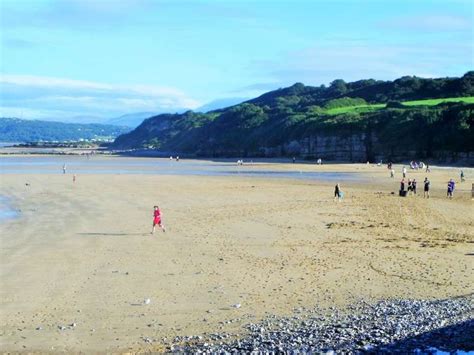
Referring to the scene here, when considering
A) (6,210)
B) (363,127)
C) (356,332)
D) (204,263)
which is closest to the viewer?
(356,332)

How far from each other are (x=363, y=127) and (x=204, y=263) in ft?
219

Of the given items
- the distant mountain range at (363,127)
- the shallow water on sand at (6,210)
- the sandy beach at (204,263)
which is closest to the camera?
the sandy beach at (204,263)

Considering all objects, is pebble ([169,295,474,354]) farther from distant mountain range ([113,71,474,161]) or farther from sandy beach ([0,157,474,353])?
distant mountain range ([113,71,474,161])

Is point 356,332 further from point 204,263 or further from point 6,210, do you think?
point 6,210

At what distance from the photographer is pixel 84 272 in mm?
16516

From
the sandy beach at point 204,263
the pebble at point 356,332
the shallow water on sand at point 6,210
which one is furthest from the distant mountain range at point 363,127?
the pebble at point 356,332

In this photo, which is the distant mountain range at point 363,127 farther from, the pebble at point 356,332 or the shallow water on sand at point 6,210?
the pebble at point 356,332

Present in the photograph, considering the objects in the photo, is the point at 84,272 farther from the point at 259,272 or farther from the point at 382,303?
the point at 382,303

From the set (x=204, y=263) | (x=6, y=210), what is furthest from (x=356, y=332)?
(x=6, y=210)

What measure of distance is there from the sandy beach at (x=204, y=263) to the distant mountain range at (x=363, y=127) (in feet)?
132

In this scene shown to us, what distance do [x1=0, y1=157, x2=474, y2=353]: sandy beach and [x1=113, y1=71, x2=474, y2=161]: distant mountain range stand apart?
40.3 m

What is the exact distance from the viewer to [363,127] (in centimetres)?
8106

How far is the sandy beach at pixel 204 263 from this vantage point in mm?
12344

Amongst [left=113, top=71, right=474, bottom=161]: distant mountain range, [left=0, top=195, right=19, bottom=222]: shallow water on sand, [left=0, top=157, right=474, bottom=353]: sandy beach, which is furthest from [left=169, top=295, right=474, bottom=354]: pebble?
[left=113, top=71, right=474, bottom=161]: distant mountain range
